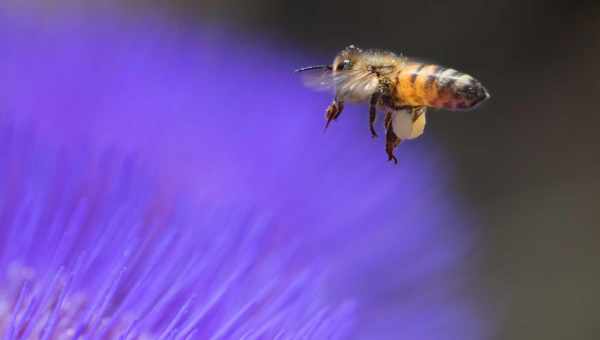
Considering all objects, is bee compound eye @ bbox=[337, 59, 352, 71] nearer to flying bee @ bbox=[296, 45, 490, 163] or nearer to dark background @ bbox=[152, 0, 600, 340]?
flying bee @ bbox=[296, 45, 490, 163]

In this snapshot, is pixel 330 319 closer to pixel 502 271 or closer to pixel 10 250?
pixel 10 250

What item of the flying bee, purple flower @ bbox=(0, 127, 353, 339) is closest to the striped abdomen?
the flying bee

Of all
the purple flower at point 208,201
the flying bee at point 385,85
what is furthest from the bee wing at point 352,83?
the purple flower at point 208,201

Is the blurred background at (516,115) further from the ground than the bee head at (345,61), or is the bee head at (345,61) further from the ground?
the bee head at (345,61)

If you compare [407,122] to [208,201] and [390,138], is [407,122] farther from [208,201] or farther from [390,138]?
[208,201]

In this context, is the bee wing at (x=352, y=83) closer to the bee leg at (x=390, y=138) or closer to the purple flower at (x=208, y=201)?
the bee leg at (x=390, y=138)

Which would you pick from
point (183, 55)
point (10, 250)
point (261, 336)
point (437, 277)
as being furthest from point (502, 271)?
point (10, 250)

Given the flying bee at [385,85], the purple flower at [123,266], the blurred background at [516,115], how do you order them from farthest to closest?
the blurred background at [516,115] → the flying bee at [385,85] → the purple flower at [123,266]
